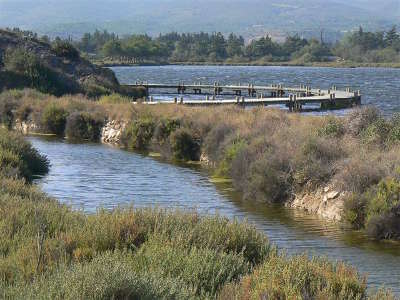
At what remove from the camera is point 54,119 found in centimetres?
4778

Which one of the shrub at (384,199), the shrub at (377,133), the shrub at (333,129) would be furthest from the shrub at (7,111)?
the shrub at (384,199)

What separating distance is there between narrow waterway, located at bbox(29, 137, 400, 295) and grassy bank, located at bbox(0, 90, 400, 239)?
2.76ft

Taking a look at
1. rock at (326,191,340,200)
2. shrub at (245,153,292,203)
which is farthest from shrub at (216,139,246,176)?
rock at (326,191,340,200)

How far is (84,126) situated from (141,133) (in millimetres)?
5591

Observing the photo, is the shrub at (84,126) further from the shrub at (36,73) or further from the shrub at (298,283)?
the shrub at (298,283)

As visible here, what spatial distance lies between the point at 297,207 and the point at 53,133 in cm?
2536

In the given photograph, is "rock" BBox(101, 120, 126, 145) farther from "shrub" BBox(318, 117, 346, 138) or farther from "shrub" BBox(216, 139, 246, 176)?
"shrub" BBox(318, 117, 346, 138)

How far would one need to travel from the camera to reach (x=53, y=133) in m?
48.1

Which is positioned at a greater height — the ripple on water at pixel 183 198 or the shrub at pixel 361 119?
the shrub at pixel 361 119

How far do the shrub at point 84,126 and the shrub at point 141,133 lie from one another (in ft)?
13.0

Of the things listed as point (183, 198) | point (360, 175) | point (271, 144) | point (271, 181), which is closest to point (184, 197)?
Answer: point (183, 198)

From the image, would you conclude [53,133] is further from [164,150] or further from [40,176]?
[40,176]

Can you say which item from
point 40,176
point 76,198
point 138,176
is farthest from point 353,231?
point 40,176

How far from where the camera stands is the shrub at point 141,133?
41.8 meters
